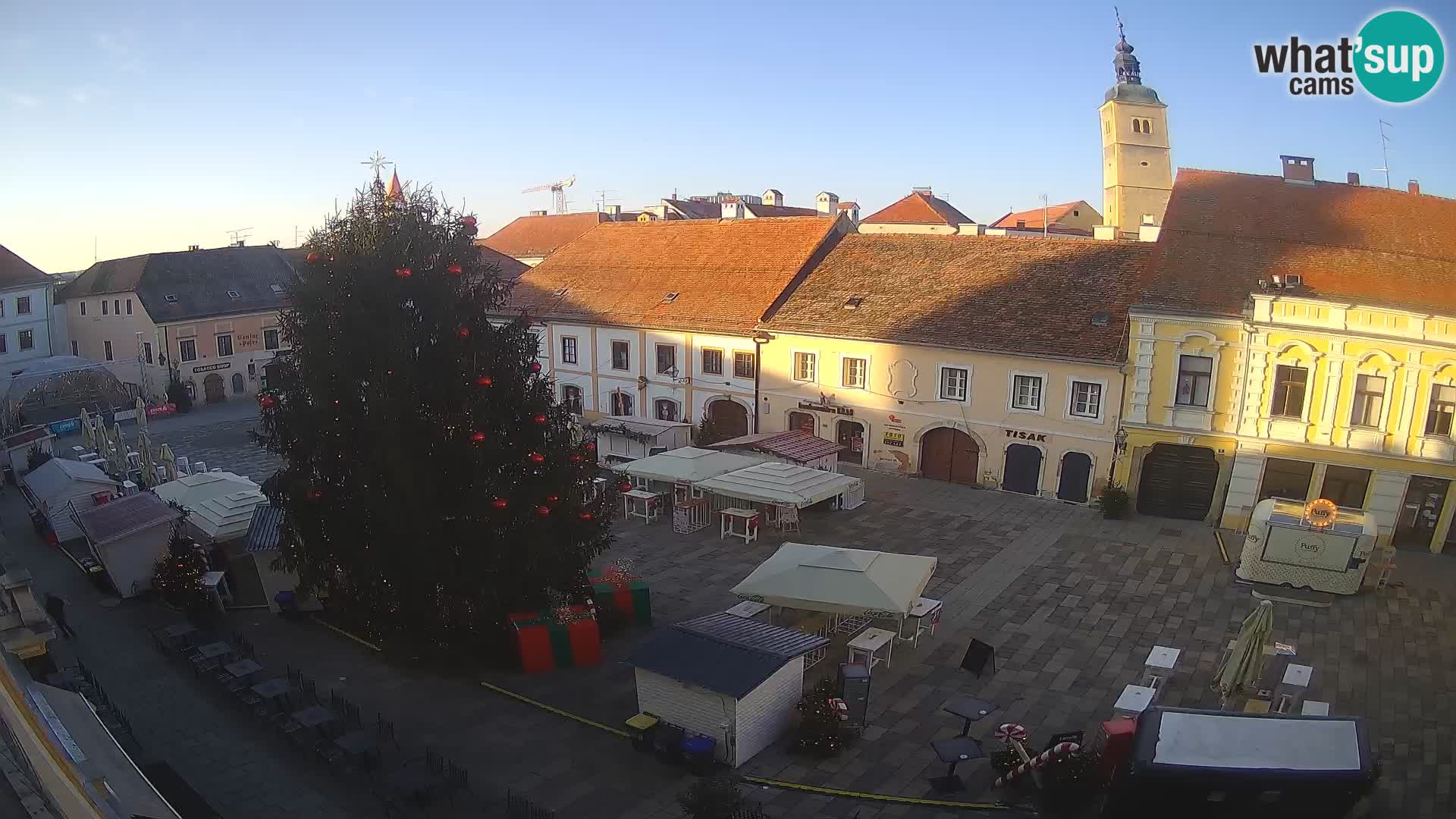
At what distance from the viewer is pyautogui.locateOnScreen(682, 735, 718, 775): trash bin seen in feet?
46.2

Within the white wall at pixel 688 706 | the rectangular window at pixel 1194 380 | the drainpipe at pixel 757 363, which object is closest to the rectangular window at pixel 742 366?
the drainpipe at pixel 757 363

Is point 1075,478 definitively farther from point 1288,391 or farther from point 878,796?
point 878,796

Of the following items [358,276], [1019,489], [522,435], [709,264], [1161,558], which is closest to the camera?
[358,276]

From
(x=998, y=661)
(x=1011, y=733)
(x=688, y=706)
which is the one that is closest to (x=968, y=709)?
(x=1011, y=733)

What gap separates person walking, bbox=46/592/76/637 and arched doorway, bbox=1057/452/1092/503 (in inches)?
1018

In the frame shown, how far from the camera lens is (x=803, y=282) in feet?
117

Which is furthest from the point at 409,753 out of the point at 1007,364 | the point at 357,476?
the point at 1007,364

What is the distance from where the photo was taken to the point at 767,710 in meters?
14.8

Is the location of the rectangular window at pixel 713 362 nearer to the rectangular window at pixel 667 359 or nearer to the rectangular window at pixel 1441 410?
the rectangular window at pixel 667 359

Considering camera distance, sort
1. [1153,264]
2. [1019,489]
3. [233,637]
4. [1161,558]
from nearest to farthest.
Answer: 1. [233,637]
2. [1161,558]
3. [1153,264]
4. [1019,489]

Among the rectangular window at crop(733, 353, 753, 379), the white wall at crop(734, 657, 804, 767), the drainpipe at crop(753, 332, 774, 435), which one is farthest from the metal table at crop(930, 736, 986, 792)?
the rectangular window at crop(733, 353, 753, 379)

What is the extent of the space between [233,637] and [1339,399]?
87.8ft

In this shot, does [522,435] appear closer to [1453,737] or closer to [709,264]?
[1453,737]

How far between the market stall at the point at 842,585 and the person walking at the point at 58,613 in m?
14.4
